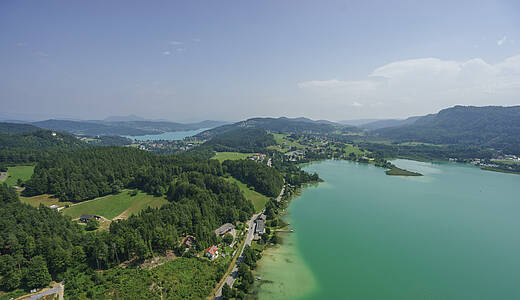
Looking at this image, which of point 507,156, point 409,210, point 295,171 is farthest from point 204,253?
point 507,156

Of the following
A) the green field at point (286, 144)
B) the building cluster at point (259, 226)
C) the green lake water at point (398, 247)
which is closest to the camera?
the green lake water at point (398, 247)

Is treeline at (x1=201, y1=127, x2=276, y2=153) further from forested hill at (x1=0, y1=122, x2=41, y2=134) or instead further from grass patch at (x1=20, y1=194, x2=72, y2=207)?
forested hill at (x1=0, y1=122, x2=41, y2=134)

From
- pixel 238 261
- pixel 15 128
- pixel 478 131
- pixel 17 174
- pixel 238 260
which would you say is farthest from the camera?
pixel 478 131

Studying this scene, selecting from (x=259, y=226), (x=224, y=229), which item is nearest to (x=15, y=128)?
(x=224, y=229)

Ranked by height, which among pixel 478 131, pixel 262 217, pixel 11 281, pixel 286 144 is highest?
pixel 478 131

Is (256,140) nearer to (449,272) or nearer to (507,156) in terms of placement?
(449,272)

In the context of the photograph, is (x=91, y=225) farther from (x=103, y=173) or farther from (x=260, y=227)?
(x=260, y=227)

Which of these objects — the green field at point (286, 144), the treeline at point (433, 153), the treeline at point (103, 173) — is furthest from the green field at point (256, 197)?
the treeline at point (433, 153)

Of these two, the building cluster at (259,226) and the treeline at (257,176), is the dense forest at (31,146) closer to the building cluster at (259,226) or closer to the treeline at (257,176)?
the treeline at (257,176)
